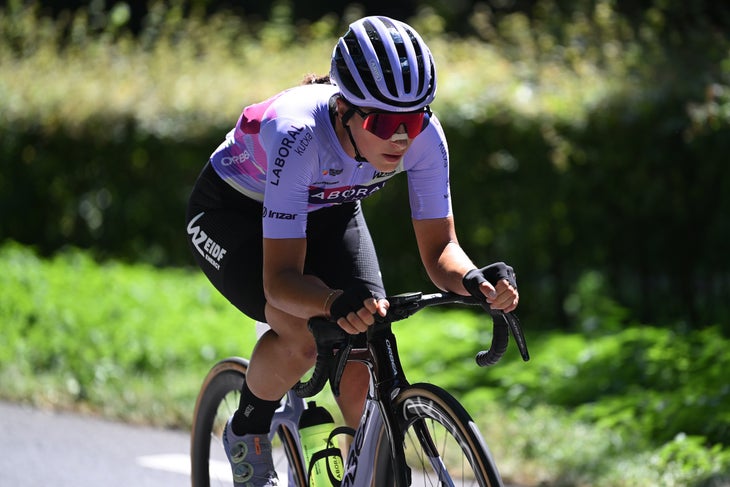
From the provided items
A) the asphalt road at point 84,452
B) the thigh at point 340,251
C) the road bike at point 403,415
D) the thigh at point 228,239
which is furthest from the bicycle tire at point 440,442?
the asphalt road at point 84,452

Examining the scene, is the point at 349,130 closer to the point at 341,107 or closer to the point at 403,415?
the point at 341,107

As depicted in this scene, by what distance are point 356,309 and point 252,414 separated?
0.95 m

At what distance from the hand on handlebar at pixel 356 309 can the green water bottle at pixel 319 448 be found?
0.85 meters

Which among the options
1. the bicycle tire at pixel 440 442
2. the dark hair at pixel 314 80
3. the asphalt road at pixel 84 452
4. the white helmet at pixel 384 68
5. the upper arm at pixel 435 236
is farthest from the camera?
the asphalt road at pixel 84 452

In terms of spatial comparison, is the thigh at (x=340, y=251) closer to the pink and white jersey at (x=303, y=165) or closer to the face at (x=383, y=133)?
the pink and white jersey at (x=303, y=165)

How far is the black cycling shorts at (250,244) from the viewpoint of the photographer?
12.4ft

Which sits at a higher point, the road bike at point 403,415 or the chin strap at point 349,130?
the chin strap at point 349,130

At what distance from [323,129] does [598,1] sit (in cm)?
803

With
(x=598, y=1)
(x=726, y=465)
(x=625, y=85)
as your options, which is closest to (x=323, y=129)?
(x=726, y=465)

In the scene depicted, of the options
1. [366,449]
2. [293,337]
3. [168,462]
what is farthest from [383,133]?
[168,462]

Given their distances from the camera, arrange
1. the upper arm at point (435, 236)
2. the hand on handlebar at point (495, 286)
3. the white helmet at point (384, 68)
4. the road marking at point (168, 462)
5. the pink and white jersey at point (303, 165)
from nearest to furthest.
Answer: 1. the hand on handlebar at point (495, 286)
2. the white helmet at point (384, 68)
3. the pink and white jersey at point (303, 165)
4. the upper arm at point (435, 236)
5. the road marking at point (168, 462)

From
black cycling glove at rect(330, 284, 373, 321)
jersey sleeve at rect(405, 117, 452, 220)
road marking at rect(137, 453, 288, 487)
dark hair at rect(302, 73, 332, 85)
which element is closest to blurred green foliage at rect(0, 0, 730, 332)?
road marking at rect(137, 453, 288, 487)

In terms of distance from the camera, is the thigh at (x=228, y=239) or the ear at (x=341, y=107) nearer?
the ear at (x=341, y=107)

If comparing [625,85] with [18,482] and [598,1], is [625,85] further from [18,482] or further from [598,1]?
[18,482]
